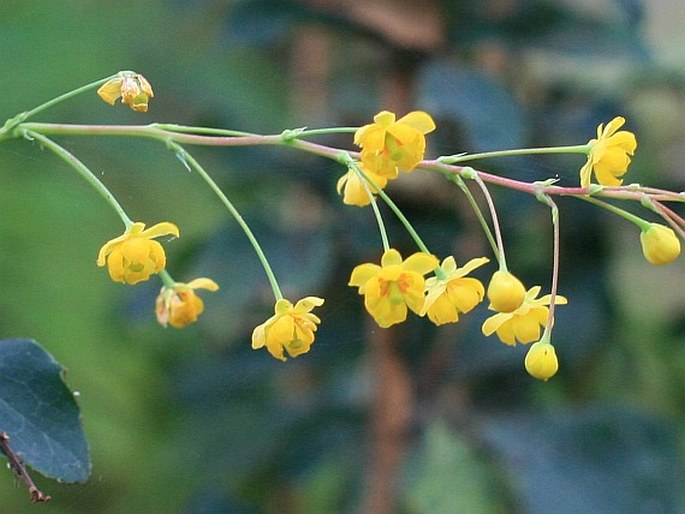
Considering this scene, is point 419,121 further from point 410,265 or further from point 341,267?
point 341,267

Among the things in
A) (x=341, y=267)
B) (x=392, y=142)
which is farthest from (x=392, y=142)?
(x=341, y=267)

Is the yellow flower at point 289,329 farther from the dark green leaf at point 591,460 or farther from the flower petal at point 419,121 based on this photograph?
the dark green leaf at point 591,460

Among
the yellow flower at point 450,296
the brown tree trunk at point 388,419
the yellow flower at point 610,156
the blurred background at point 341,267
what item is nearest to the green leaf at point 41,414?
the yellow flower at point 450,296

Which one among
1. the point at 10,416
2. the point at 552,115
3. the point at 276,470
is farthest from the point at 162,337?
the point at 10,416

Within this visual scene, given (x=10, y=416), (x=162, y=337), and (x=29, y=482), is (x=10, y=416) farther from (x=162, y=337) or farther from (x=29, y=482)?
(x=162, y=337)

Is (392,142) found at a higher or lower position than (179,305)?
higher
